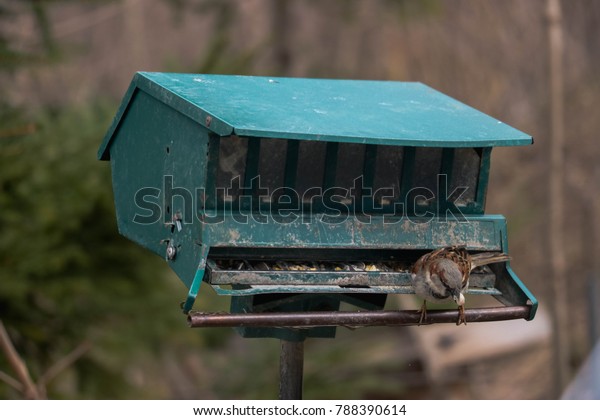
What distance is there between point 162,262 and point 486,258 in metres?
3.77

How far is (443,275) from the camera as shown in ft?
11.8

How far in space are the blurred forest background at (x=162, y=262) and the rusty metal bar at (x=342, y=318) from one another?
4.55 ft

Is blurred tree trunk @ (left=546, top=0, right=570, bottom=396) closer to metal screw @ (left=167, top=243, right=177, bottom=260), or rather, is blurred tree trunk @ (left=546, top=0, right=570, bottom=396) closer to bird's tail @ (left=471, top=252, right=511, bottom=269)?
bird's tail @ (left=471, top=252, right=511, bottom=269)

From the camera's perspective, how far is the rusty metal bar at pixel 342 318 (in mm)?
3250

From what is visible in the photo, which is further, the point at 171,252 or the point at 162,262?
the point at 162,262

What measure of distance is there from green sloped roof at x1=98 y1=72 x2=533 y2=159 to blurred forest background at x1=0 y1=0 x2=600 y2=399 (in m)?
1.33

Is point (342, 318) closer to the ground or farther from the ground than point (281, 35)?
farther from the ground

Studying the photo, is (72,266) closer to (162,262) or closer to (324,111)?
(162,262)

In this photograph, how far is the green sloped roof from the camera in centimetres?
350

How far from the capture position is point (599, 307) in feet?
24.1

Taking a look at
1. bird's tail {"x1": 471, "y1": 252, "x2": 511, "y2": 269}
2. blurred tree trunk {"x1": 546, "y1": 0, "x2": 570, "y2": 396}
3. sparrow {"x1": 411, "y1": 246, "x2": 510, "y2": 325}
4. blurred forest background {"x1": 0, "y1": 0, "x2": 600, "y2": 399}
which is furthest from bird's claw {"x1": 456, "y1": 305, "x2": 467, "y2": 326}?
blurred tree trunk {"x1": 546, "y1": 0, "x2": 570, "y2": 396}

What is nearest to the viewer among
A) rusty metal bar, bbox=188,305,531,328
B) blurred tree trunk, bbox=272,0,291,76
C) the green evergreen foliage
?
rusty metal bar, bbox=188,305,531,328

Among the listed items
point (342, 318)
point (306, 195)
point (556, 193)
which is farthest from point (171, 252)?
point (556, 193)

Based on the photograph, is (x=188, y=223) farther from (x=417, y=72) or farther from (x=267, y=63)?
(x=417, y=72)
